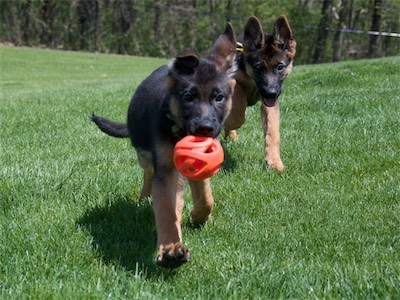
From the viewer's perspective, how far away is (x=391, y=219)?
3502 millimetres

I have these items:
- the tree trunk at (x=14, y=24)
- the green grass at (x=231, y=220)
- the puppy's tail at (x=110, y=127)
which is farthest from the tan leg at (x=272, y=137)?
the tree trunk at (x=14, y=24)

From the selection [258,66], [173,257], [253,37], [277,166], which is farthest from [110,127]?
[173,257]

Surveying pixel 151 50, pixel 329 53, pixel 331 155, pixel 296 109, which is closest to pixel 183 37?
pixel 151 50

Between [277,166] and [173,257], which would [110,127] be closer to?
[277,166]

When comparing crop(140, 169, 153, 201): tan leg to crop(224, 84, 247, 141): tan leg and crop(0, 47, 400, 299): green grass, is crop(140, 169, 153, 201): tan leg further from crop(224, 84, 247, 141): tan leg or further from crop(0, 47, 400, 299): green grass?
crop(224, 84, 247, 141): tan leg

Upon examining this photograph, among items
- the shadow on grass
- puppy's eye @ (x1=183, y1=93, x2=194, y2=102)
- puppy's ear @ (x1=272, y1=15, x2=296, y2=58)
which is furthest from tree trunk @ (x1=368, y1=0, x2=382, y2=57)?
puppy's eye @ (x1=183, y1=93, x2=194, y2=102)

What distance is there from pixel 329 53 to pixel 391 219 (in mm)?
48941

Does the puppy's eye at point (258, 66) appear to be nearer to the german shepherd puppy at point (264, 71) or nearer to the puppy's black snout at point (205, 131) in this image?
the german shepherd puppy at point (264, 71)

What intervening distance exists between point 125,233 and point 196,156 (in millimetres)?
928

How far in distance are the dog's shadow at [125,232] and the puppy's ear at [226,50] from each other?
119 centimetres

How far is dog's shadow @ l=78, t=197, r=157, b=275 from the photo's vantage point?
3.08m

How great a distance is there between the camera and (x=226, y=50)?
12.0 feet

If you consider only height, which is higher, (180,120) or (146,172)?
(180,120)

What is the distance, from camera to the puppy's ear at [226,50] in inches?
140
